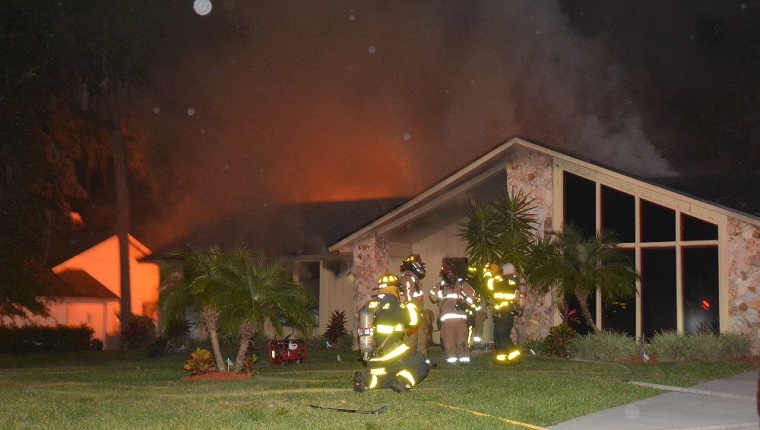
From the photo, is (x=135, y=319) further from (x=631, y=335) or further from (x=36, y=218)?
(x=631, y=335)

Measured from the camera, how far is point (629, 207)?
17.9 m

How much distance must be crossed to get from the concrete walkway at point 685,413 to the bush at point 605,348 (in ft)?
15.1

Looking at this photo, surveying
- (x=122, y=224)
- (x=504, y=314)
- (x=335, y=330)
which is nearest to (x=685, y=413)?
(x=504, y=314)

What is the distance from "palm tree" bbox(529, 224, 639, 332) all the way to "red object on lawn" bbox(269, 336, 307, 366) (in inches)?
185

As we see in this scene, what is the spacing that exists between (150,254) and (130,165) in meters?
5.40

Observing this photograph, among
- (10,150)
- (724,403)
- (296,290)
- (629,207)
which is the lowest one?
(724,403)

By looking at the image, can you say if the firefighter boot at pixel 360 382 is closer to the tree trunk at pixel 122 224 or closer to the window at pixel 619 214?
the window at pixel 619 214

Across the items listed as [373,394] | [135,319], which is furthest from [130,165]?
[373,394]

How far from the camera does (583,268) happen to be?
17.3 m

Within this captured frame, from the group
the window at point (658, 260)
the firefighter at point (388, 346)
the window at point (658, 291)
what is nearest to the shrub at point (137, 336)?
the window at point (658, 260)

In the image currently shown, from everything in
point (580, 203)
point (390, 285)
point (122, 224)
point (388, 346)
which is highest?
point (122, 224)

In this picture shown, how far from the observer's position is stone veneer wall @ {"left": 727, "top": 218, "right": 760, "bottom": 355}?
1606 centimetres

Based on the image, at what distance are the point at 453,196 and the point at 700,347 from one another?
705 cm

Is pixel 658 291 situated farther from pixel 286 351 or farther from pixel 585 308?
pixel 286 351
